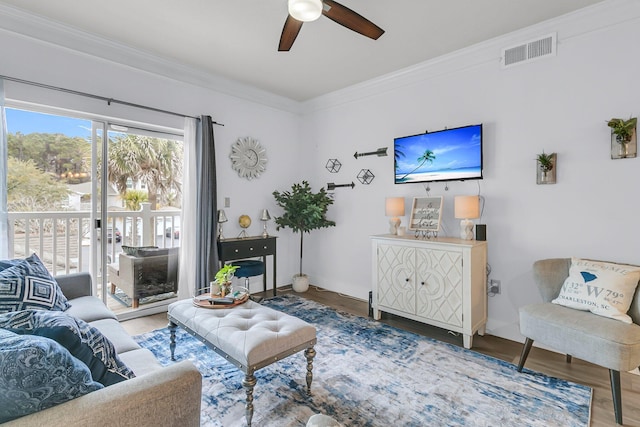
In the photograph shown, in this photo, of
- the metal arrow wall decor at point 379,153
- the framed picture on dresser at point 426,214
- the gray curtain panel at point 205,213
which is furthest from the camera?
the metal arrow wall decor at point 379,153

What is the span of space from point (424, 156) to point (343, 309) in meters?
1.94

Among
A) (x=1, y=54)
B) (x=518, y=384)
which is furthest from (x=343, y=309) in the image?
(x=1, y=54)

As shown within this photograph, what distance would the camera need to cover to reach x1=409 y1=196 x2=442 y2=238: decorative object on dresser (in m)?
3.23

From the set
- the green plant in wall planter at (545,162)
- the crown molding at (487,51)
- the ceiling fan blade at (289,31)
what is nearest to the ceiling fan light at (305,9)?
the ceiling fan blade at (289,31)

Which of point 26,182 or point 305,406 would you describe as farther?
point 26,182

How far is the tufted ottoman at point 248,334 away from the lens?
1.73m

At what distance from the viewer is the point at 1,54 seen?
253 cm

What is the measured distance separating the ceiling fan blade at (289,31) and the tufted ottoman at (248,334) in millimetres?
1935

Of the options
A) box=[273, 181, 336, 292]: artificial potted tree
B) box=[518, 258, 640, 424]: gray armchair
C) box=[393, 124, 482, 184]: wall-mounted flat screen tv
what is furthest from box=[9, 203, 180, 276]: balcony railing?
box=[518, 258, 640, 424]: gray armchair

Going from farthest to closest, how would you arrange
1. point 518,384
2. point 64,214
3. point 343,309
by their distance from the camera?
point 343,309
point 64,214
point 518,384

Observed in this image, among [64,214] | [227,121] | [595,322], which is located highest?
[227,121]

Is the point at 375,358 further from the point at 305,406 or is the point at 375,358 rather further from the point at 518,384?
the point at 518,384

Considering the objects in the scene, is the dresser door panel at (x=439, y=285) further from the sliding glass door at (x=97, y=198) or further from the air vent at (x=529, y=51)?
the sliding glass door at (x=97, y=198)

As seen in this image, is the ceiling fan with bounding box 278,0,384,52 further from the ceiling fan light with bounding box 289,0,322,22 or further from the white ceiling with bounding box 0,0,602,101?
the white ceiling with bounding box 0,0,602,101
